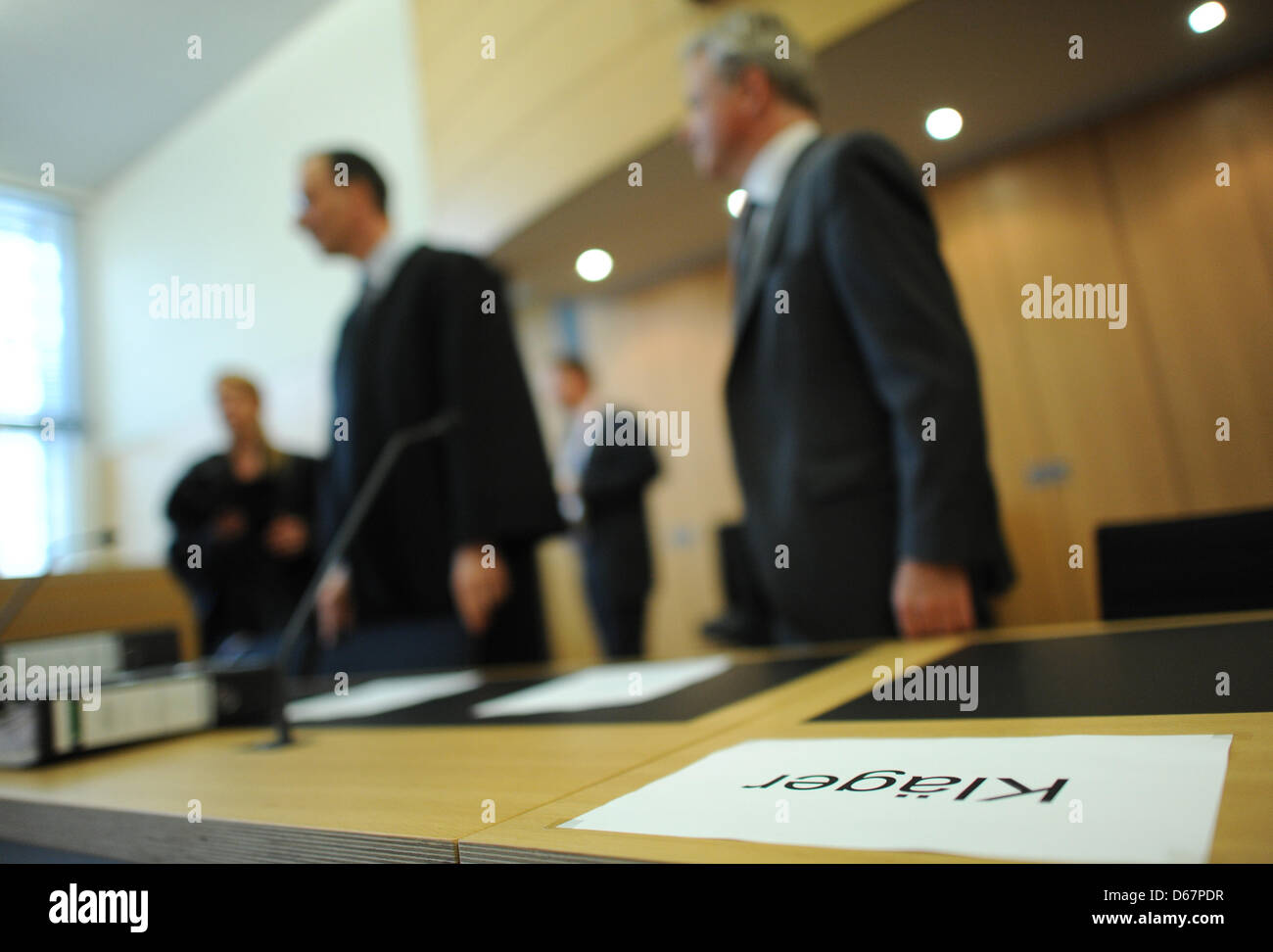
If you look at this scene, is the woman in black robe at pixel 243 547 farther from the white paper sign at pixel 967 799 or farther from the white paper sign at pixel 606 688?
the white paper sign at pixel 967 799

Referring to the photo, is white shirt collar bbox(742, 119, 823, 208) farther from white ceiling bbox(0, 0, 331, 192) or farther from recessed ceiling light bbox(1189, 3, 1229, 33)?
white ceiling bbox(0, 0, 331, 192)

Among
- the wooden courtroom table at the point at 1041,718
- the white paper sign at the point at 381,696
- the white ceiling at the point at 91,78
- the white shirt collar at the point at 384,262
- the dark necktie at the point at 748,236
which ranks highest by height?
the white ceiling at the point at 91,78

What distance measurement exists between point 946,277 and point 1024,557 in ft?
7.57

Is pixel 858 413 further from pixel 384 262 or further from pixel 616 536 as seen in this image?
pixel 616 536

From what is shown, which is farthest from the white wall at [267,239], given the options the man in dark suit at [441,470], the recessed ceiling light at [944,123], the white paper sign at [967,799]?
the white paper sign at [967,799]

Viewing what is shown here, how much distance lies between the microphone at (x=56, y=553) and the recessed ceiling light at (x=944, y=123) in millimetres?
2556

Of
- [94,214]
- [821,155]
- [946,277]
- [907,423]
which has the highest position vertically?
[94,214]

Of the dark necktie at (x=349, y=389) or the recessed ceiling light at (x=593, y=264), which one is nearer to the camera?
the dark necktie at (x=349, y=389)

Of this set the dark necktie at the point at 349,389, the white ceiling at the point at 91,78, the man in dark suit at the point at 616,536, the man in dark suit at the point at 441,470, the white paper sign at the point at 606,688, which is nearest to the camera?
the white paper sign at the point at 606,688

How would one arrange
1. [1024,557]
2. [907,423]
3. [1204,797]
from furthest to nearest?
[1024,557] → [907,423] → [1204,797]

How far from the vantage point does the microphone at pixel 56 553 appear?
3.79 feet

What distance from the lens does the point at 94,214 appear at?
5.80 feet

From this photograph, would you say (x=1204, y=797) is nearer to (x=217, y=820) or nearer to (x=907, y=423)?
(x=217, y=820)
